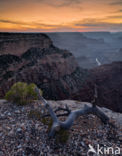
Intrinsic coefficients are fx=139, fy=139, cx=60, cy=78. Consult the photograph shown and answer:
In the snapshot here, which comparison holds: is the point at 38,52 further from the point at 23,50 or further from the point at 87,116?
the point at 87,116

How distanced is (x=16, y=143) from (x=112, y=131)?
451 centimetres

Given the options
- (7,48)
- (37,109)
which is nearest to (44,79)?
(7,48)

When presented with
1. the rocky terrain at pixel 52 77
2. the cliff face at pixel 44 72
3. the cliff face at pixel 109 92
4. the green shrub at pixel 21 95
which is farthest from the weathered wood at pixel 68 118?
the cliff face at pixel 109 92

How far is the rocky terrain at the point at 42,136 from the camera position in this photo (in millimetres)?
5289

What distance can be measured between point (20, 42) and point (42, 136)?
3317 cm

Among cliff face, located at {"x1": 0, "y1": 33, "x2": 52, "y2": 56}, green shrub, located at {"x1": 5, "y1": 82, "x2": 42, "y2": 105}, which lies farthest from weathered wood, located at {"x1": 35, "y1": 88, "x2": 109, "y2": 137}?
cliff face, located at {"x1": 0, "y1": 33, "x2": 52, "y2": 56}

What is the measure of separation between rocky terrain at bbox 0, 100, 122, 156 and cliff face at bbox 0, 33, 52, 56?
89.4 ft

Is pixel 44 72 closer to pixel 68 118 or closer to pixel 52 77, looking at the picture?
pixel 52 77

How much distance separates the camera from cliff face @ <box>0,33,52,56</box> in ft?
104

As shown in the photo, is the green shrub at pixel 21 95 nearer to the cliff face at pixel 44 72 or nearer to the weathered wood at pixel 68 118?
Result: the weathered wood at pixel 68 118

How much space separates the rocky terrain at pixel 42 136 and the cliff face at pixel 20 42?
89.4 ft

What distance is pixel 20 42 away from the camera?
35.5m

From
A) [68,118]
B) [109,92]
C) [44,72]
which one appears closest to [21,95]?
[68,118]

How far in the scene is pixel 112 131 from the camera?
6.88 m
